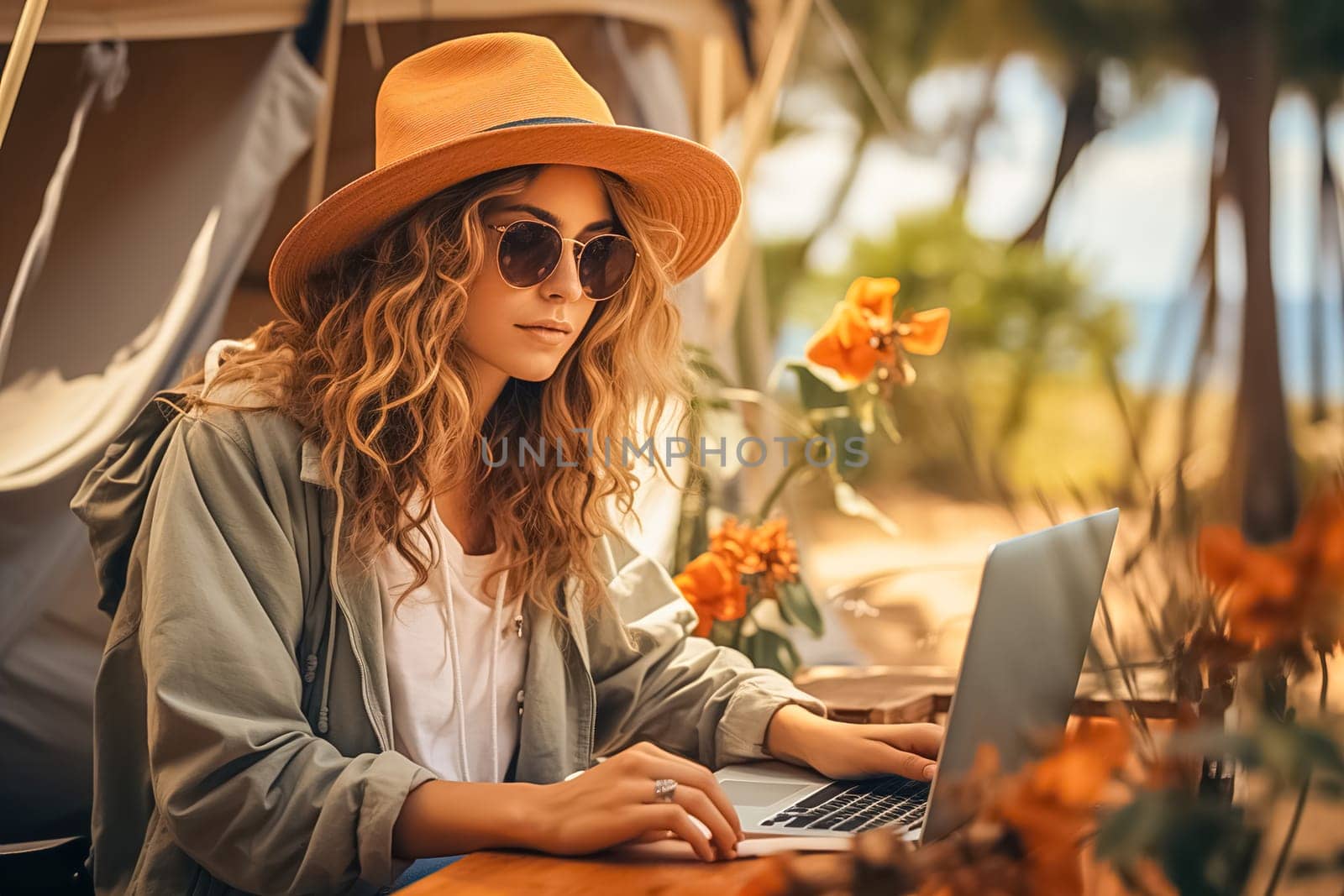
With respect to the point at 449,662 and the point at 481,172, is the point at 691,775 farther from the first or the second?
the point at 481,172

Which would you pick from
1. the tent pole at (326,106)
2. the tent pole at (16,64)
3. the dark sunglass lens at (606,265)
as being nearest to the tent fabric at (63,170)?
the tent pole at (326,106)

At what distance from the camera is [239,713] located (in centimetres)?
104

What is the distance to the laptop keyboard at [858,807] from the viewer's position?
39.1 inches

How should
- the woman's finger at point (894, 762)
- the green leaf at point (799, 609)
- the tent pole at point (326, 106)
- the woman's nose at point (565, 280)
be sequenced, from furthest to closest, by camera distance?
the tent pole at point (326, 106) < the green leaf at point (799, 609) < the woman's nose at point (565, 280) < the woman's finger at point (894, 762)

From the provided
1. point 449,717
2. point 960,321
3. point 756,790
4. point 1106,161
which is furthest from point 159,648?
point 1106,161

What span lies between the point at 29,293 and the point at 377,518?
109cm

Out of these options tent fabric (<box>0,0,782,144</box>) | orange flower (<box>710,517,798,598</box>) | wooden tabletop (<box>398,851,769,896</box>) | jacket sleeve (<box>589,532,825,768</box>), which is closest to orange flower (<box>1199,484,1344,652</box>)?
wooden tabletop (<box>398,851,769,896</box>)

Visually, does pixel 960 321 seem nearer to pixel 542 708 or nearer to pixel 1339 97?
pixel 1339 97

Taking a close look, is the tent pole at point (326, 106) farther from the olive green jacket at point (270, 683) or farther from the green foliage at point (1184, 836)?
the green foliage at point (1184, 836)

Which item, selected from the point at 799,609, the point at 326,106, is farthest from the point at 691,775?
the point at 326,106

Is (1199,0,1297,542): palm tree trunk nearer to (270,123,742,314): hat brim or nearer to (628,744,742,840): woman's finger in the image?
(628,744,742,840): woman's finger

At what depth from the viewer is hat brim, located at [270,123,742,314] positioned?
4.14 feet

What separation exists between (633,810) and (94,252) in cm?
159

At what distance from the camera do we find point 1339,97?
0.86ft
